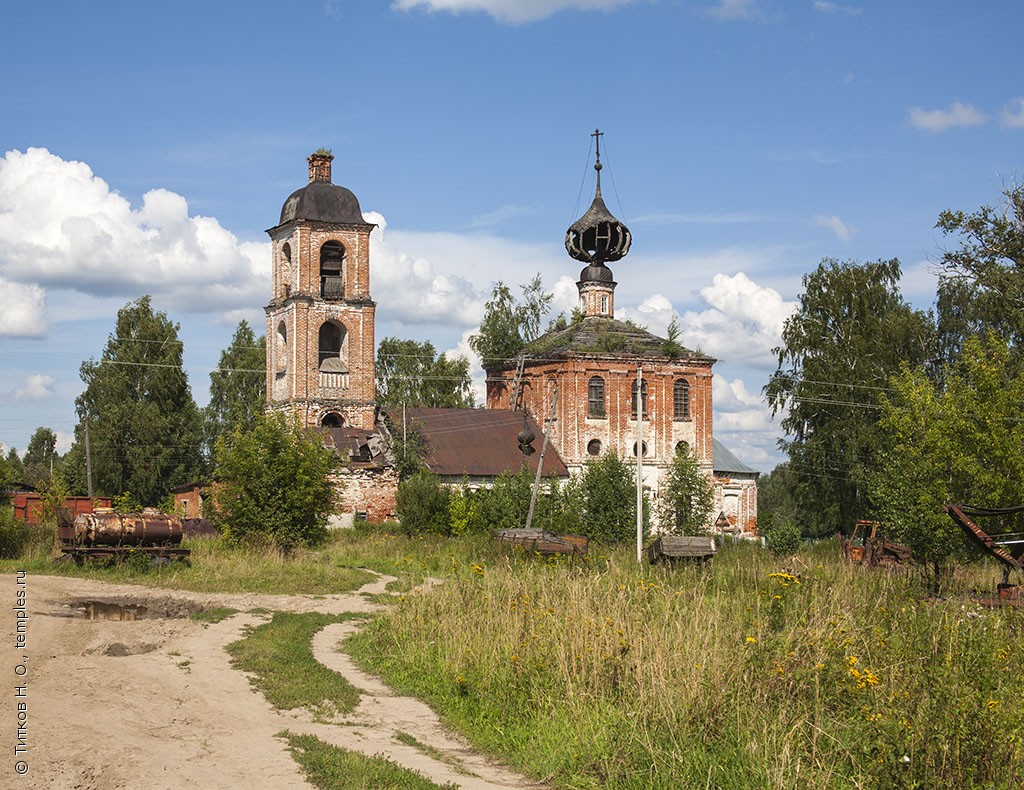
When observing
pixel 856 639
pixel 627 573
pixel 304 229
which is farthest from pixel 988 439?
pixel 304 229

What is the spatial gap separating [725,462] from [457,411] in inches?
465

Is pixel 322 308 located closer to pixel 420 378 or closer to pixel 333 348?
pixel 333 348

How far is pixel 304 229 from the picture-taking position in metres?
39.9

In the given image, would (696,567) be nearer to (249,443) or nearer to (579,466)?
(249,443)

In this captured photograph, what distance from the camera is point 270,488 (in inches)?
976

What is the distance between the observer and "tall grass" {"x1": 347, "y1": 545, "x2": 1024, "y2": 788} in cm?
706

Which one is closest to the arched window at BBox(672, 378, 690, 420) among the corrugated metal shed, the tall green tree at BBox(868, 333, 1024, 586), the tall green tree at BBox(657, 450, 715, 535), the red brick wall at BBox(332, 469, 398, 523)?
the tall green tree at BBox(657, 450, 715, 535)

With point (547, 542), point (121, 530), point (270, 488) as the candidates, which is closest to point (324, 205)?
point (270, 488)

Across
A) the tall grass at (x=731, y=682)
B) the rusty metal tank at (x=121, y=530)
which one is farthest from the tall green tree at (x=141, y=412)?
the tall grass at (x=731, y=682)

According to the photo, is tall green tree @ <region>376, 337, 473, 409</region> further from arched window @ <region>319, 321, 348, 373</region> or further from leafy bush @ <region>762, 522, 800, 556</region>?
leafy bush @ <region>762, 522, 800, 556</region>

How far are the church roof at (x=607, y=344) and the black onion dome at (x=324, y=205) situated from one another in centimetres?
879

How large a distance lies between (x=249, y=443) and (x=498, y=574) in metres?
11.6

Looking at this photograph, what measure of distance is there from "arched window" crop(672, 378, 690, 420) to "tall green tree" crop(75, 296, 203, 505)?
20975mm

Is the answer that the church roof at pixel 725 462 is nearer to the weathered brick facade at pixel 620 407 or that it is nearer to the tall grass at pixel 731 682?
the weathered brick facade at pixel 620 407
